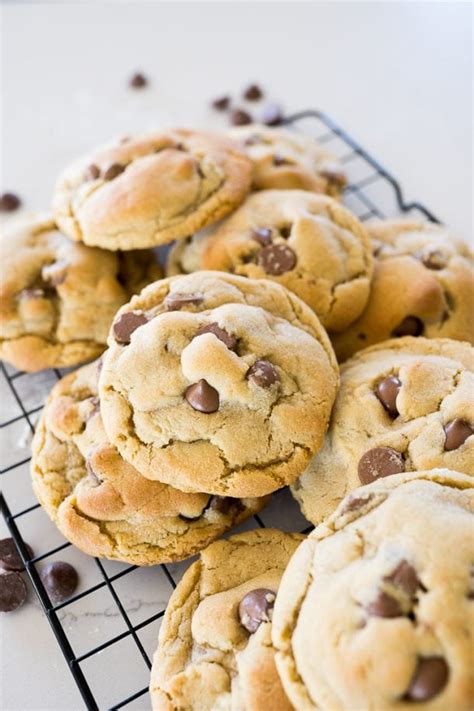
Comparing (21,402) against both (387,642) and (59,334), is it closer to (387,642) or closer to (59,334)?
(59,334)

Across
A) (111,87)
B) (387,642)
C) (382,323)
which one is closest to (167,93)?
(111,87)

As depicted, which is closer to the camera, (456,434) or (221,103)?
(456,434)

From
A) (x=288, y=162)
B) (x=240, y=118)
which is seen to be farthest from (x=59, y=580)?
(x=240, y=118)

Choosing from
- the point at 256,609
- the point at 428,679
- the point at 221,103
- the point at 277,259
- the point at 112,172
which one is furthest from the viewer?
the point at 221,103

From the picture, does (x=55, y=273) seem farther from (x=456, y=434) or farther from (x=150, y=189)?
(x=456, y=434)

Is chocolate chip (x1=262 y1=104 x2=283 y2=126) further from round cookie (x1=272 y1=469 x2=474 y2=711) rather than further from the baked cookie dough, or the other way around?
round cookie (x1=272 y1=469 x2=474 y2=711)

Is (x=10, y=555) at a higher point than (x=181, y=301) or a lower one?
lower

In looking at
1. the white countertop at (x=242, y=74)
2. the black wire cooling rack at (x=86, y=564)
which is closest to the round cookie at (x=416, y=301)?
the black wire cooling rack at (x=86, y=564)

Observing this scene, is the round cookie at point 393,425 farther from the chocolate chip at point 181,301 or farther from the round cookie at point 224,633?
the chocolate chip at point 181,301
